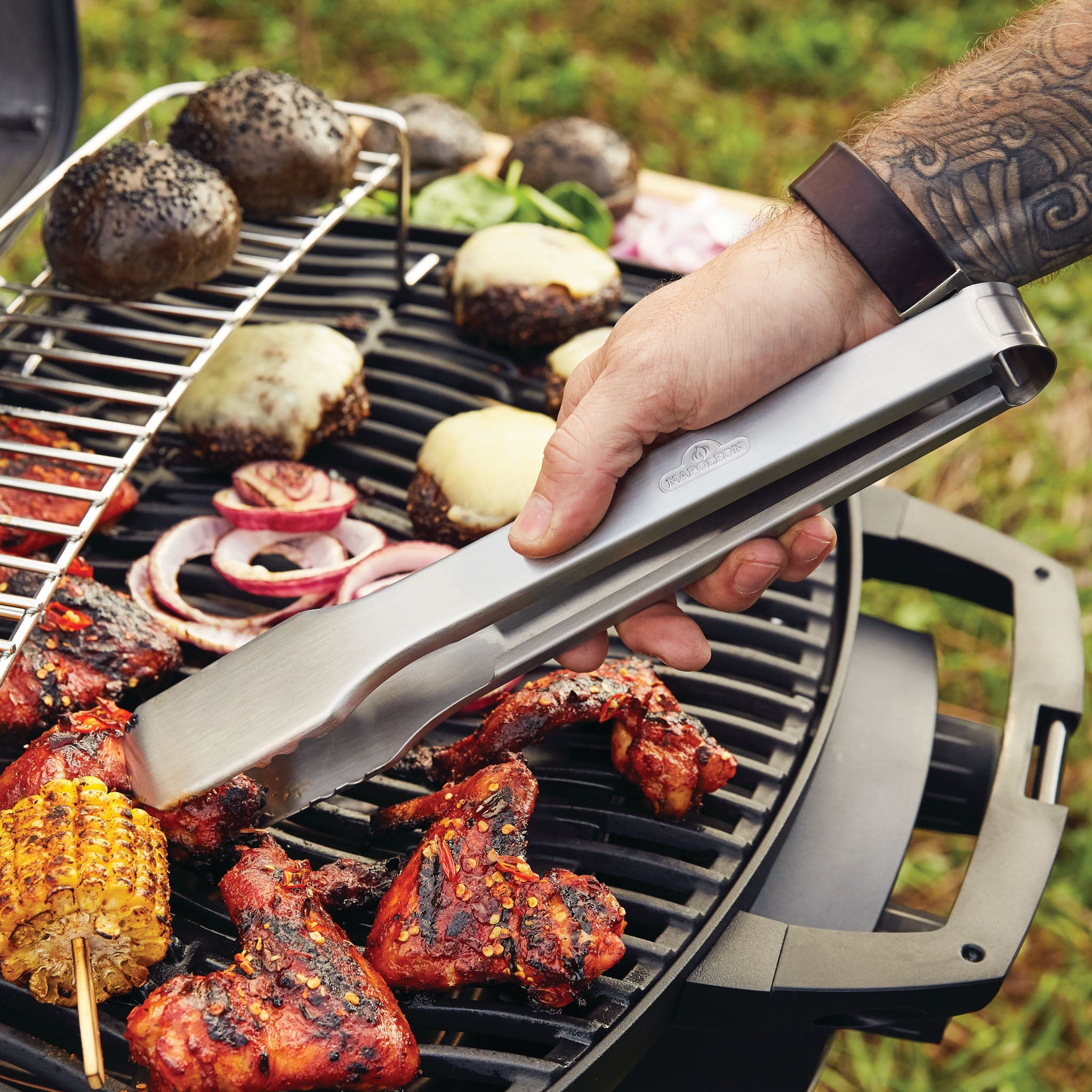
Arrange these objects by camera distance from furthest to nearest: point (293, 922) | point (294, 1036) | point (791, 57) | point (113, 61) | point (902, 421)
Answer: point (791, 57) < point (113, 61) < point (902, 421) < point (293, 922) < point (294, 1036)

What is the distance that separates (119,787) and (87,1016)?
39cm

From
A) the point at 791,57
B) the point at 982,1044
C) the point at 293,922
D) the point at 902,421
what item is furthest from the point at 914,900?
the point at 791,57

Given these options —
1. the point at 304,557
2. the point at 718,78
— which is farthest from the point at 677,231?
the point at 718,78

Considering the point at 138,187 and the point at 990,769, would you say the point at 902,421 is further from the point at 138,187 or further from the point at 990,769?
the point at 138,187

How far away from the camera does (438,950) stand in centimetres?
157

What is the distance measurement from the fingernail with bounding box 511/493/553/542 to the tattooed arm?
83mm

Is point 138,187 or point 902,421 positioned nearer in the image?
point 902,421

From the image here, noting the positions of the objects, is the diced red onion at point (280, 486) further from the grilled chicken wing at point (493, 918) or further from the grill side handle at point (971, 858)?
the grill side handle at point (971, 858)

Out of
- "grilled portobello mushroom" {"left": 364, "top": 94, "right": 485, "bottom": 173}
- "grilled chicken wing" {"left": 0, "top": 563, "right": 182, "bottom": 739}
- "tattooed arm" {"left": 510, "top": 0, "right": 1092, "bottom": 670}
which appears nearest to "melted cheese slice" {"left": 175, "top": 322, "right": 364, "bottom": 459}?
"grilled chicken wing" {"left": 0, "top": 563, "right": 182, "bottom": 739}

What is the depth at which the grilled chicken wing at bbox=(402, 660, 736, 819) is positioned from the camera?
1867mm

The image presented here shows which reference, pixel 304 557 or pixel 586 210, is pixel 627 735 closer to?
pixel 304 557

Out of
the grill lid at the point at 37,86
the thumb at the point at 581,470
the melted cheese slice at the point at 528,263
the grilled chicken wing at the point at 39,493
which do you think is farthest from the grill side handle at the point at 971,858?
the grill lid at the point at 37,86

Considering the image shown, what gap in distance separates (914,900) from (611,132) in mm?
3288

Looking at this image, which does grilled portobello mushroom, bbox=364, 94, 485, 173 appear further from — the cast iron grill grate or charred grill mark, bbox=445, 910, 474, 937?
charred grill mark, bbox=445, 910, 474, 937
